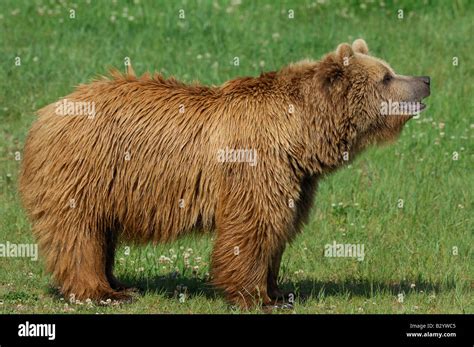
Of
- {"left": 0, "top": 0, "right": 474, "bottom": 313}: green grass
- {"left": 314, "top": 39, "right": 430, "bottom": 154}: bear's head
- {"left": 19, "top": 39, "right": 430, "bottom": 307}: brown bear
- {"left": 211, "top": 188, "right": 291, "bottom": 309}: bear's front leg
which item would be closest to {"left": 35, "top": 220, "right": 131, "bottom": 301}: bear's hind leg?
{"left": 19, "top": 39, "right": 430, "bottom": 307}: brown bear

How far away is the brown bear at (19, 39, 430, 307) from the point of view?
28.4ft

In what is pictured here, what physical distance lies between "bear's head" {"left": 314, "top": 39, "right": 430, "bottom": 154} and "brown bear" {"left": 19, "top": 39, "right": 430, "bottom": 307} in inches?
0.4

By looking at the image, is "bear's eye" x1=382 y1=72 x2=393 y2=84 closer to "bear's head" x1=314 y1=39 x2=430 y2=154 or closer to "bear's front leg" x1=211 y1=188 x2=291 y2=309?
"bear's head" x1=314 y1=39 x2=430 y2=154

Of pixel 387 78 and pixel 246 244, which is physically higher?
pixel 387 78

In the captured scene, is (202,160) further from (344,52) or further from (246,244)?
(344,52)

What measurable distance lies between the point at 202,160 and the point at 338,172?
13.5ft

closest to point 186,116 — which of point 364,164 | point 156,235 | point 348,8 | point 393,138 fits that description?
point 156,235

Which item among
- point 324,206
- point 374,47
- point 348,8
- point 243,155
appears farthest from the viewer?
point 348,8

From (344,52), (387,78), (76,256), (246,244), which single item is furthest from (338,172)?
(76,256)

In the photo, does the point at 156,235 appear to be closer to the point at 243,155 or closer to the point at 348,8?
the point at 243,155

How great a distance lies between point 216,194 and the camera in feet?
28.5

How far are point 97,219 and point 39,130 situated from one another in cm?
89

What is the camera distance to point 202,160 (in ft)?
28.5

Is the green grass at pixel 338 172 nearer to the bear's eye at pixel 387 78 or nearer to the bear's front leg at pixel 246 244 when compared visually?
the bear's front leg at pixel 246 244
